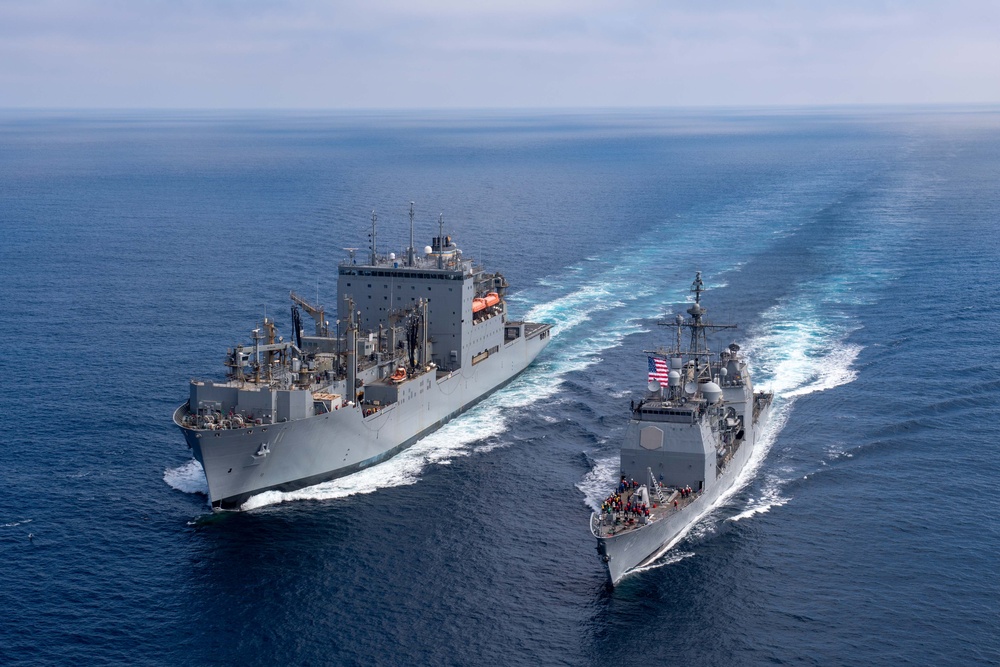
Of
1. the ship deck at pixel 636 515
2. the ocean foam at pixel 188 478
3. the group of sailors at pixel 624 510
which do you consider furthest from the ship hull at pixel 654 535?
the ocean foam at pixel 188 478

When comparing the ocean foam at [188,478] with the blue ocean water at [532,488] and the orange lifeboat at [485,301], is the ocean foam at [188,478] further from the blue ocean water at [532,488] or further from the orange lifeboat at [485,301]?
the orange lifeboat at [485,301]

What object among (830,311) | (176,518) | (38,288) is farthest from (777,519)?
(38,288)

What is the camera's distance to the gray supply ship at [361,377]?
5194 cm

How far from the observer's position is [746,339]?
253ft

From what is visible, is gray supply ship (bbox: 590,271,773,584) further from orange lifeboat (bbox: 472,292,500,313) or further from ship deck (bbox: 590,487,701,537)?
orange lifeboat (bbox: 472,292,500,313)

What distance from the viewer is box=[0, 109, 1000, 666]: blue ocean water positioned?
39156 mm

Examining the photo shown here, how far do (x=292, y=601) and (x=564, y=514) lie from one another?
13934 millimetres

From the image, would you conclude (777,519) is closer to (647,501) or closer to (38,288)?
(647,501)

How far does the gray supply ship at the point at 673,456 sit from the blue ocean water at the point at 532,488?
1.24 metres

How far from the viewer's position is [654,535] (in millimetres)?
45125

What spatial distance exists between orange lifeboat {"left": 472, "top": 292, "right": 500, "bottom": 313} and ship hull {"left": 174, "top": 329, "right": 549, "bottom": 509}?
23.0ft

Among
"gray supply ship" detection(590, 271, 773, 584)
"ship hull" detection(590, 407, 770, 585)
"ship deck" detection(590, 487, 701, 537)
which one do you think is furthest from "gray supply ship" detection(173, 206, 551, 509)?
"ship hull" detection(590, 407, 770, 585)

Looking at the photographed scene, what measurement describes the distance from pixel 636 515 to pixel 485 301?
3110 cm

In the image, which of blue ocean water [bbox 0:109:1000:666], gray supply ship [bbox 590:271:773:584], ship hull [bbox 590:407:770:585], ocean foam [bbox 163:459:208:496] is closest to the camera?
blue ocean water [bbox 0:109:1000:666]
